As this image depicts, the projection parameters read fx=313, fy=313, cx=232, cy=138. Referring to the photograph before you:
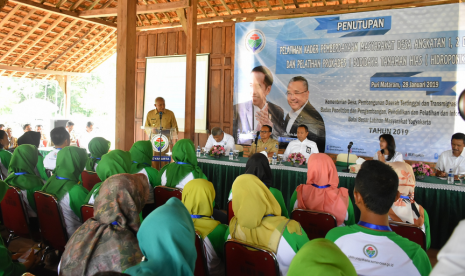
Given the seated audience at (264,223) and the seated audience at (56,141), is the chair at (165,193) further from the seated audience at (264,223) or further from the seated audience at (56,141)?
the seated audience at (56,141)

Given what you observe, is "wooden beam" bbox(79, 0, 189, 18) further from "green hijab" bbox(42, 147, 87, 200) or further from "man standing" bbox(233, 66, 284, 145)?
"green hijab" bbox(42, 147, 87, 200)

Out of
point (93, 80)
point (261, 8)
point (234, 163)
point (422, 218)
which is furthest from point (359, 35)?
point (93, 80)

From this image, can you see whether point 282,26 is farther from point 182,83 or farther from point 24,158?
point 24,158

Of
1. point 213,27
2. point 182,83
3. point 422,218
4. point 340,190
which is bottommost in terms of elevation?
point 422,218

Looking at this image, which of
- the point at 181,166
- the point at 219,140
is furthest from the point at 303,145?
the point at 181,166

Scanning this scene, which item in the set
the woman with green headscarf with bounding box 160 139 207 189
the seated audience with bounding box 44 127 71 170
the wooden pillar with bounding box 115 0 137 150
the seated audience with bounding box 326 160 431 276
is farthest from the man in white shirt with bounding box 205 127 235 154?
the seated audience with bounding box 326 160 431 276

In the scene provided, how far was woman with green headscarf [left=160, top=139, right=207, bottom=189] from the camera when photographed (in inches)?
139

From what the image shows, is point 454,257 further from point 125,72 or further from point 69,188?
point 125,72

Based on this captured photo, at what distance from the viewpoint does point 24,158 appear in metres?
3.16

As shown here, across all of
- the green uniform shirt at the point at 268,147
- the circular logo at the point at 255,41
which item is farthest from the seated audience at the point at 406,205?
the circular logo at the point at 255,41

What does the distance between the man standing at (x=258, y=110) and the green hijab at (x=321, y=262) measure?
6.80 metres

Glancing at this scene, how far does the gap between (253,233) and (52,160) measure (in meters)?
3.27

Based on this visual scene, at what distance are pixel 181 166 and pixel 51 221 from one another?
4.61 feet

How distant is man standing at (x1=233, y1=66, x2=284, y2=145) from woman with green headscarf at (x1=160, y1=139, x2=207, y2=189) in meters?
4.22
